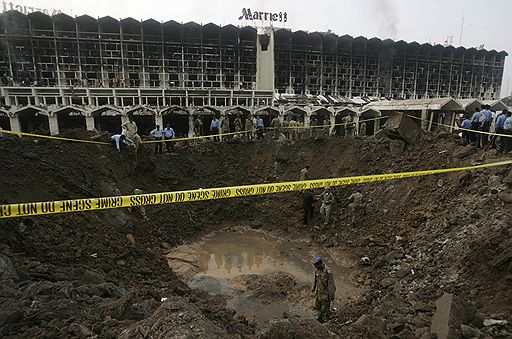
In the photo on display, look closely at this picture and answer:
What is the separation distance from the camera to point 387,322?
500 cm

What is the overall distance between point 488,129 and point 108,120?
2545 cm

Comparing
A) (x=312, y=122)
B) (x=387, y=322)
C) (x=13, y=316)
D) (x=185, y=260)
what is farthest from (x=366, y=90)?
(x=13, y=316)

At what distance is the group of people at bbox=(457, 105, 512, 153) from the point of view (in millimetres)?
10336

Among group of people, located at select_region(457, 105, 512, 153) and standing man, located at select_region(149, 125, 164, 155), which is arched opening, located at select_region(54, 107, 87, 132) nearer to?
standing man, located at select_region(149, 125, 164, 155)

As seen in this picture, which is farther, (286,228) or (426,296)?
(286,228)

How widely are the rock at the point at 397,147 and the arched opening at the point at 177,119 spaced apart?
1613 cm

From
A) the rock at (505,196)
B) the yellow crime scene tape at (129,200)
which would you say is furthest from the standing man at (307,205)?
the rock at (505,196)

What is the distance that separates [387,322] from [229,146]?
13304mm

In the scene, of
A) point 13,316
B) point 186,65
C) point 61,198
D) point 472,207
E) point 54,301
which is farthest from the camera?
point 186,65

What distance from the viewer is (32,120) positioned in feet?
85.6

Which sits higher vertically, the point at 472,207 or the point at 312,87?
the point at 312,87

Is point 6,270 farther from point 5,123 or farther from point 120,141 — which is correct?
Answer: point 5,123

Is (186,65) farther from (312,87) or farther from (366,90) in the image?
(366,90)

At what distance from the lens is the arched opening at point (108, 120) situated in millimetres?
25828
